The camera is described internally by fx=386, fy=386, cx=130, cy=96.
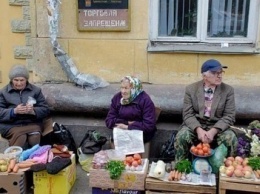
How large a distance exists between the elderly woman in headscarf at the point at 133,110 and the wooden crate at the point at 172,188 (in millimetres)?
791

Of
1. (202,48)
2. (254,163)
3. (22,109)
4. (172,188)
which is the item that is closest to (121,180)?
(172,188)

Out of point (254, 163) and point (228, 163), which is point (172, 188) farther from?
point (254, 163)

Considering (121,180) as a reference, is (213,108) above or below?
above

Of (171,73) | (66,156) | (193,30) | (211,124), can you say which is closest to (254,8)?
(193,30)

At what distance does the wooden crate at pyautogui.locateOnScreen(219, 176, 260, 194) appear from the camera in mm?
3447

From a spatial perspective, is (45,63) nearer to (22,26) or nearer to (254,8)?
(22,26)

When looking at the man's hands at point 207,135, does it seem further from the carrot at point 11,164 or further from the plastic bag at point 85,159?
the carrot at point 11,164

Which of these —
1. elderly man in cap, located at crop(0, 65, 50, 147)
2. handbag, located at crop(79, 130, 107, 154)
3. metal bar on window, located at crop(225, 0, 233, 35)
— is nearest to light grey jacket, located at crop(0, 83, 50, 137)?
elderly man in cap, located at crop(0, 65, 50, 147)

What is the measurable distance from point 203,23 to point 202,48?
348 millimetres

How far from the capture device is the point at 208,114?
4.12 m

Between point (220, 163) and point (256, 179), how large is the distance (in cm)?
40

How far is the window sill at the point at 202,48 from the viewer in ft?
16.0

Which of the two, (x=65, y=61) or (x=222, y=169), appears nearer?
(x=222, y=169)

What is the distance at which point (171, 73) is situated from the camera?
511cm
